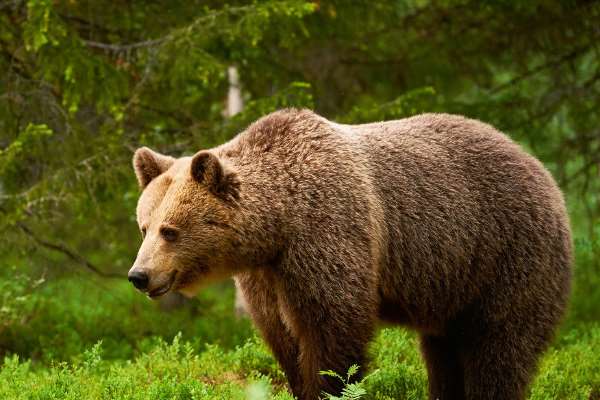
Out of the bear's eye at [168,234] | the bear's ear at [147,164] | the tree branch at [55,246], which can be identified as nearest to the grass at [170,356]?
the tree branch at [55,246]

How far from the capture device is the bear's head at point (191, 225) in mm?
5133

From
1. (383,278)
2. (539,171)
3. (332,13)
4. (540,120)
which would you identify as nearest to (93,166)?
(332,13)

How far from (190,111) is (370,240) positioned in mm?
5216

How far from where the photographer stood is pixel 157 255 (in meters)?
5.09

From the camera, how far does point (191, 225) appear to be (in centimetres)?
521

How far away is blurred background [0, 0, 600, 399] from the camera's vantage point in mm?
7242

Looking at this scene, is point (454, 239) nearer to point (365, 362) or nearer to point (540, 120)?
point (365, 362)

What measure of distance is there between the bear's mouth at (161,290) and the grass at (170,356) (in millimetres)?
799

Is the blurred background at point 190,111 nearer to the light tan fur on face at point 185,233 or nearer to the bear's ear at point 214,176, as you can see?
the light tan fur on face at point 185,233

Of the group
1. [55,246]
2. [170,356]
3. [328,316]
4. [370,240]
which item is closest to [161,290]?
[328,316]

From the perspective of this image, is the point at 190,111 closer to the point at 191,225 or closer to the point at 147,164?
the point at 147,164

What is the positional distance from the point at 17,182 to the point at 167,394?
3.76 meters

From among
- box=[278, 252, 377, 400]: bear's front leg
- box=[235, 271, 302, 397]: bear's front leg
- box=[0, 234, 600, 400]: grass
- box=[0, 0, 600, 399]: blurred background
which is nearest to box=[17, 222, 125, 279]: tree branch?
box=[0, 0, 600, 399]: blurred background

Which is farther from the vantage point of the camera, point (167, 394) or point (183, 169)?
point (167, 394)
